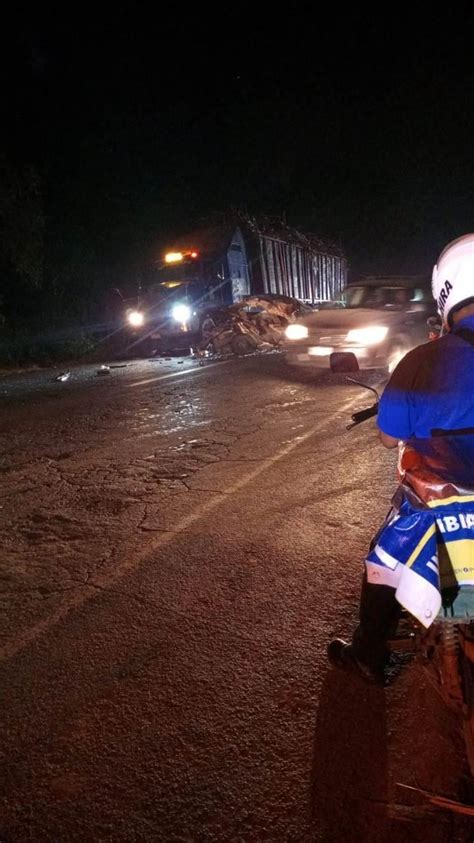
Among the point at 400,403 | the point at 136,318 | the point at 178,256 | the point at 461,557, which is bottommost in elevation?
the point at 461,557

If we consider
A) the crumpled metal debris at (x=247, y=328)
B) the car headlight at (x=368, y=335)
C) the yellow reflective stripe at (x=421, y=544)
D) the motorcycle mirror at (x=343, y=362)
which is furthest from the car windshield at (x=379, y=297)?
the yellow reflective stripe at (x=421, y=544)

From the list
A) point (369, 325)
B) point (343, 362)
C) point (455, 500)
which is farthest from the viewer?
point (369, 325)

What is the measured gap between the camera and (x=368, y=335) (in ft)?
33.8

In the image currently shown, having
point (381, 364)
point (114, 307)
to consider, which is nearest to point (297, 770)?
point (381, 364)

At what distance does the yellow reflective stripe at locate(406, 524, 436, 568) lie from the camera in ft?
5.28

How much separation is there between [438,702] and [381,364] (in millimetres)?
8825

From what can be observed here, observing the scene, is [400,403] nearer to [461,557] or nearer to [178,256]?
[461,557]

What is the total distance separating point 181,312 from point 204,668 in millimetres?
17564

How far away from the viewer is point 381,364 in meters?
10.4

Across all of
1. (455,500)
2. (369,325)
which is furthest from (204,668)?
(369,325)

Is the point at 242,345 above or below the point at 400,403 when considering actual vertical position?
above

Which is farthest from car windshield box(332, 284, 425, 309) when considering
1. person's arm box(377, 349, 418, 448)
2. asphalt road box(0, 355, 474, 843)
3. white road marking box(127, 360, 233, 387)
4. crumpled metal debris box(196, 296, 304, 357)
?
person's arm box(377, 349, 418, 448)

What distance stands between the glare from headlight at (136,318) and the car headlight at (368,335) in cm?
1107

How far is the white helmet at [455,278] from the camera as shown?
191 centimetres
